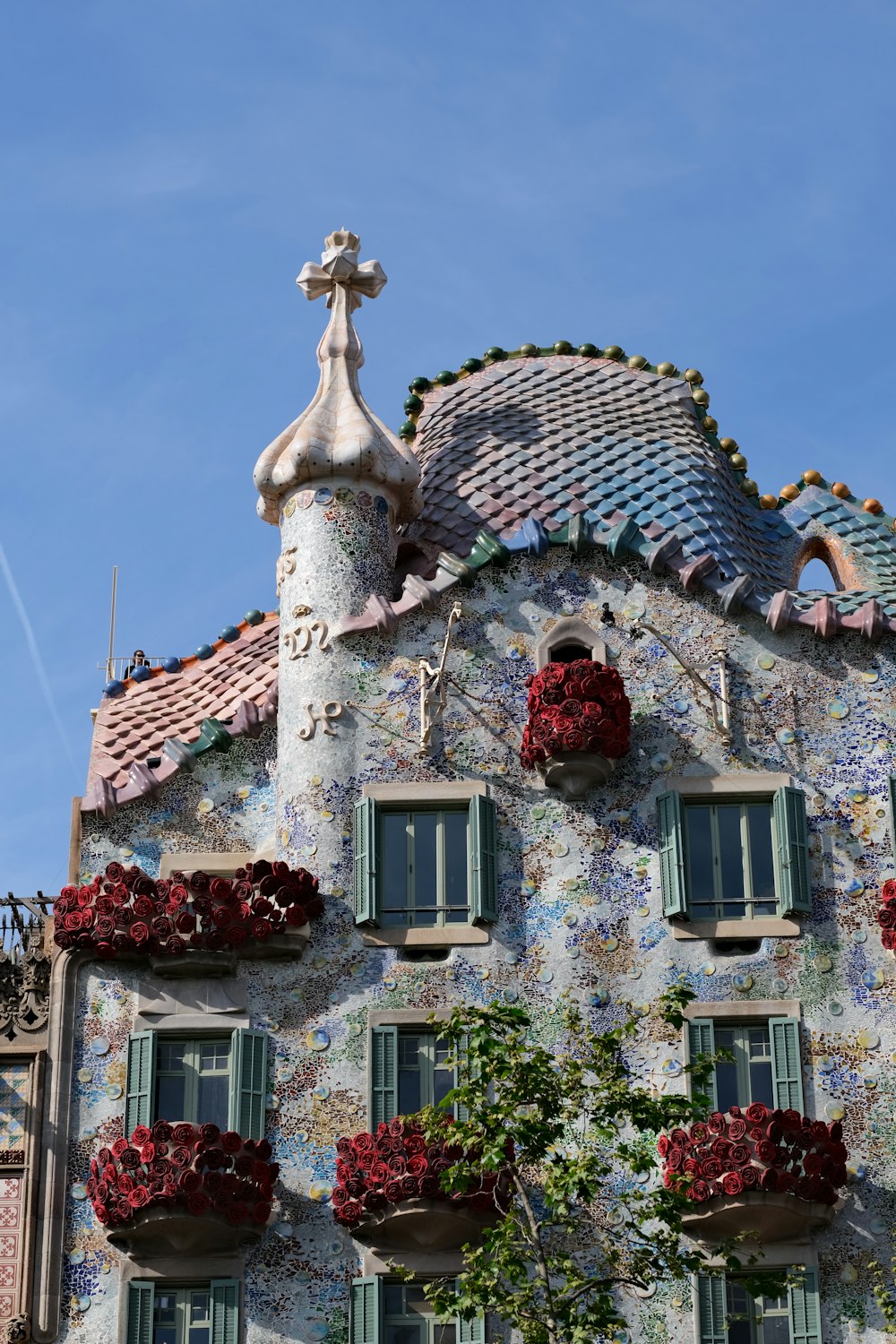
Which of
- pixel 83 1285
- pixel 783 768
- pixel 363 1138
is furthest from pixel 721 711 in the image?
pixel 83 1285

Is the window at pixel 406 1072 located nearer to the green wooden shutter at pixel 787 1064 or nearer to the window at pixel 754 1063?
the window at pixel 754 1063

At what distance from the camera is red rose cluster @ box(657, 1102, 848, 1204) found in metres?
38.0

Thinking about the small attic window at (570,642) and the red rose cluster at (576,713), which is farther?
the small attic window at (570,642)

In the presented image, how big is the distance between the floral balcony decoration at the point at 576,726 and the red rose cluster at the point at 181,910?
3493mm

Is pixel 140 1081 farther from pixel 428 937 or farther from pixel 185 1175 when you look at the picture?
pixel 428 937

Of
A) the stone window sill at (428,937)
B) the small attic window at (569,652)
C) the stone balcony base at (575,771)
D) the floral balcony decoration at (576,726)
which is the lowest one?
the stone window sill at (428,937)

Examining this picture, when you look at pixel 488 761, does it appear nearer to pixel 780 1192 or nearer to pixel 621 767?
pixel 621 767

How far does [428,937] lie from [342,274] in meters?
10.4

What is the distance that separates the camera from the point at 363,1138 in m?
38.6

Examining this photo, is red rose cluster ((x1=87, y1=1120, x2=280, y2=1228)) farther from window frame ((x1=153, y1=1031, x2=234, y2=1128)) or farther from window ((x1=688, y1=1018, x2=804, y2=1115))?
window ((x1=688, y1=1018, x2=804, y2=1115))

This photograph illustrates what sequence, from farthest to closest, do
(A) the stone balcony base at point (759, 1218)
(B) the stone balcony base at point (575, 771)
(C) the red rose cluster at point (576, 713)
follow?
(B) the stone balcony base at point (575, 771) < (C) the red rose cluster at point (576, 713) < (A) the stone balcony base at point (759, 1218)

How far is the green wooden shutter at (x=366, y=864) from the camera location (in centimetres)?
4047

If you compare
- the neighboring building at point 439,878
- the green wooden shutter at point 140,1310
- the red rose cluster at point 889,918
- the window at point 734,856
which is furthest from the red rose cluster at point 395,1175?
the red rose cluster at point 889,918

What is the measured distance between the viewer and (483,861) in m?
40.6
